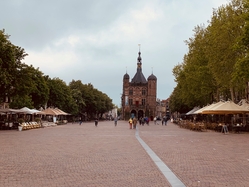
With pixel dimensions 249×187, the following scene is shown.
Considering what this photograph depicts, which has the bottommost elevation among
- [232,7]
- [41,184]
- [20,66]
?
[41,184]

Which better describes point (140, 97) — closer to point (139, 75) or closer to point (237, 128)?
point (139, 75)

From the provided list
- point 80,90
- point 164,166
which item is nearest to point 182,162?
point 164,166

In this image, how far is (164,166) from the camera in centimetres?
1161

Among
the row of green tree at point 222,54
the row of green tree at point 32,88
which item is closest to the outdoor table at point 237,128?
the row of green tree at point 222,54

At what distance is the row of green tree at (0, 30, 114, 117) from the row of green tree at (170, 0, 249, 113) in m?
20.5

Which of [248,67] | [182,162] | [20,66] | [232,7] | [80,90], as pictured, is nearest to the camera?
[182,162]

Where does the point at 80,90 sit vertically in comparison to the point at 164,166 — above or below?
above

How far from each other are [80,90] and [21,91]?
69.9m

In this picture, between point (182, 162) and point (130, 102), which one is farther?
point (130, 102)

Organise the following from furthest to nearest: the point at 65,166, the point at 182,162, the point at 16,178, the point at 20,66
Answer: the point at 20,66 → the point at 182,162 → the point at 65,166 → the point at 16,178

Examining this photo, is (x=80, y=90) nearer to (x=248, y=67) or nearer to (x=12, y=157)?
(x=248, y=67)

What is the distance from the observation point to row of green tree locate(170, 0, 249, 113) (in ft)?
96.9

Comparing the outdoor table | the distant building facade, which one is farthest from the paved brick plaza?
the distant building facade

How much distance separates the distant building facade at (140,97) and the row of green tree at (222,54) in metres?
90.8
